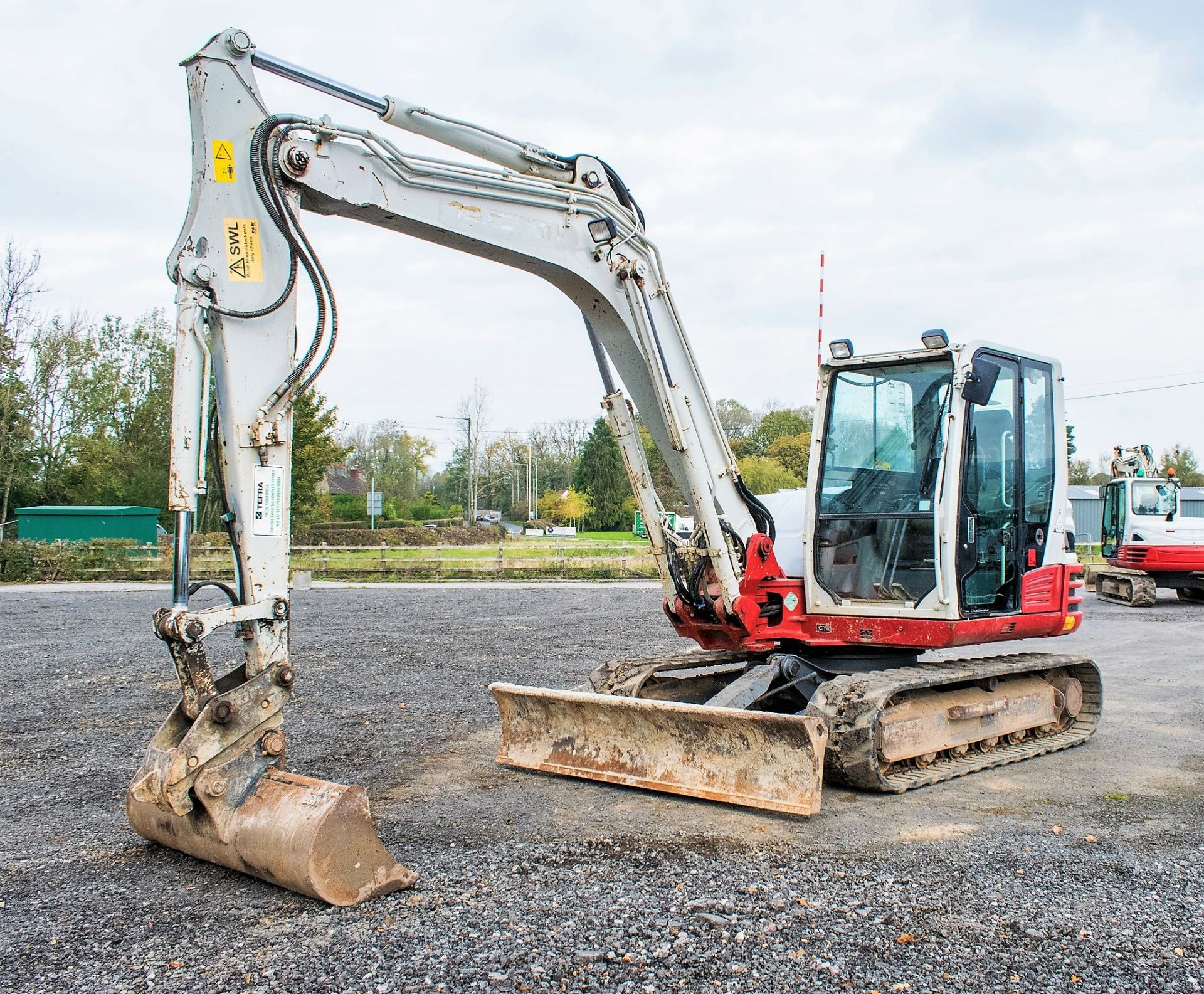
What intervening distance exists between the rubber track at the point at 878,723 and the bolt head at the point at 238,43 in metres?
4.62

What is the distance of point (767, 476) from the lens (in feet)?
137

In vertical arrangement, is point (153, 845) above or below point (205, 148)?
below

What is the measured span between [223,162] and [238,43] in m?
0.56

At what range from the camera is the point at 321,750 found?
676cm

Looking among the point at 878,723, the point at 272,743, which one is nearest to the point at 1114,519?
the point at 878,723

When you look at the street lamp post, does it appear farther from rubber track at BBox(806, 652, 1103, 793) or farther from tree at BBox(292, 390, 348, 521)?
rubber track at BBox(806, 652, 1103, 793)

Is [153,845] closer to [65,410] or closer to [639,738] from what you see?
[639,738]

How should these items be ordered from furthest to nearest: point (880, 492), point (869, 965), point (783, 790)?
point (880, 492) → point (783, 790) → point (869, 965)

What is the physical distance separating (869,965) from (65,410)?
37549 mm

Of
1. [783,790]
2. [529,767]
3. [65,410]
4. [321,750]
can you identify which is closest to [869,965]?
[783,790]

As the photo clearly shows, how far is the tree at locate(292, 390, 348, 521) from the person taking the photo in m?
33.9

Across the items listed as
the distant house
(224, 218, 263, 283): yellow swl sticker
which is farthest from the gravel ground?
the distant house

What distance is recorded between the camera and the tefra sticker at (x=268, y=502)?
14.8ft

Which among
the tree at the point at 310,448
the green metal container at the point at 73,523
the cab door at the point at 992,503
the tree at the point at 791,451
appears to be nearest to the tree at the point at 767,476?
the tree at the point at 791,451
